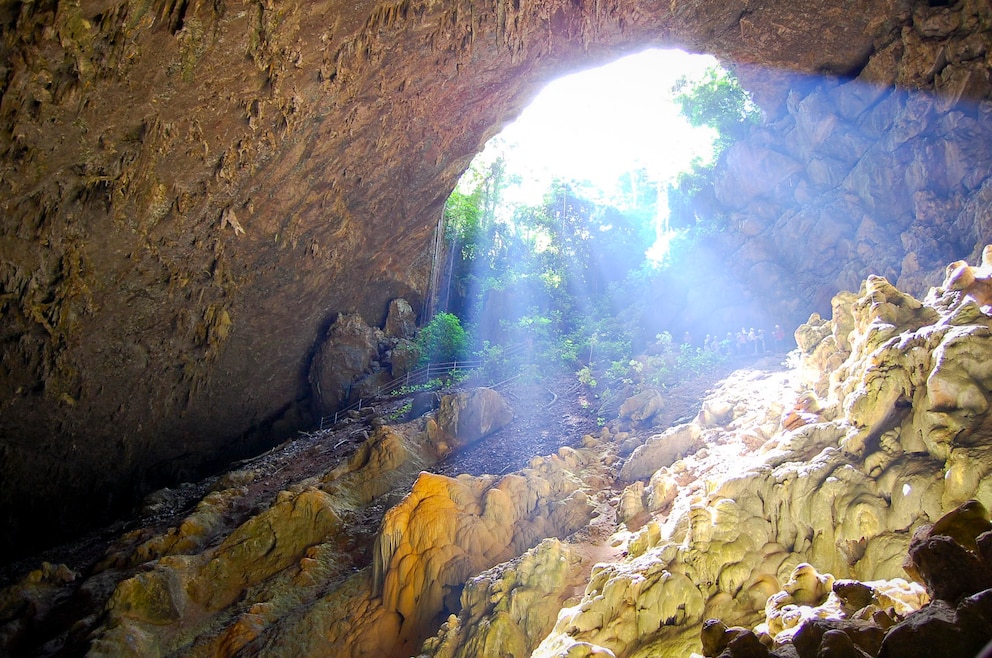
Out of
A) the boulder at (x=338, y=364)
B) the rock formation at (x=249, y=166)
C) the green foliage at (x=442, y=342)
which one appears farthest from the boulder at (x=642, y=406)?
the boulder at (x=338, y=364)

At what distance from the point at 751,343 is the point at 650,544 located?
11643 mm

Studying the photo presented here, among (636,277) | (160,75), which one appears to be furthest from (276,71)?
(636,277)

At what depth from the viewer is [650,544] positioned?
7398 mm

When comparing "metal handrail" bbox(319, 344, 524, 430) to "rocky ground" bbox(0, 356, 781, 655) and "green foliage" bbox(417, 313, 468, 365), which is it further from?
"rocky ground" bbox(0, 356, 781, 655)

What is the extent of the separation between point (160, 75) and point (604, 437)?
37.7 ft

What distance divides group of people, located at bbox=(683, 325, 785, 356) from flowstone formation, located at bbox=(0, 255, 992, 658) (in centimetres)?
362

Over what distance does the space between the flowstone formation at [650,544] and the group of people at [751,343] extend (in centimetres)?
362

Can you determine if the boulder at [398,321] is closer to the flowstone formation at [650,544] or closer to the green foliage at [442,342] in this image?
the green foliage at [442,342]

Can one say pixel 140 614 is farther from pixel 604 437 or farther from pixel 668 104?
pixel 668 104

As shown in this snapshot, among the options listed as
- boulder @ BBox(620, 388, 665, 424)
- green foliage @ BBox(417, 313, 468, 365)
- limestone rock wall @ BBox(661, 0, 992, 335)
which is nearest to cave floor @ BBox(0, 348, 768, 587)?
boulder @ BBox(620, 388, 665, 424)

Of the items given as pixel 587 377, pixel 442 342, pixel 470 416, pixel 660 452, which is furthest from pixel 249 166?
pixel 587 377

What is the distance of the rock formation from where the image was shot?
10.3m

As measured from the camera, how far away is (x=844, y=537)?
595 cm

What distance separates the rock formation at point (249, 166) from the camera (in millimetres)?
10273
